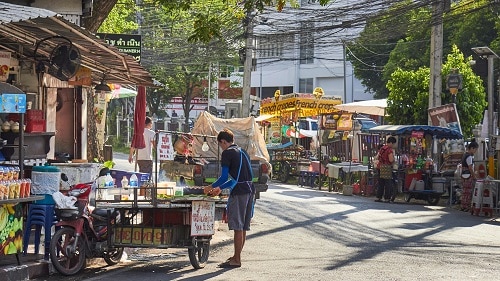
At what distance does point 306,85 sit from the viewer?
6469 centimetres

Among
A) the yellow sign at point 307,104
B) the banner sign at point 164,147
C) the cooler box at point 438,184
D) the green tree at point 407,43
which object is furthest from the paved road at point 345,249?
the green tree at point 407,43

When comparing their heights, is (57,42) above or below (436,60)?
below

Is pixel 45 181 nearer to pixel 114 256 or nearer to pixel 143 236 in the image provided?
pixel 143 236

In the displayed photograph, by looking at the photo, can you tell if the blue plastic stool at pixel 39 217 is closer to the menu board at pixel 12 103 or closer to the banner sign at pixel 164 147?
the menu board at pixel 12 103

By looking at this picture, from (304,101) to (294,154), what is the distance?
2142 mm

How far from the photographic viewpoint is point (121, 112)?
67.4 metres

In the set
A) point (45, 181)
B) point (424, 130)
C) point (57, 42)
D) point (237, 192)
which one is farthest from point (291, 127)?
point (45, 181)

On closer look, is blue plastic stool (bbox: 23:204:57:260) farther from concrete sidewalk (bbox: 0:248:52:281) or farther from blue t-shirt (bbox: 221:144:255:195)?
blue t-shirt (bbox: 221:144:255:195)

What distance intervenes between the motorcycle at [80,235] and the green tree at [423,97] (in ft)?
61.2

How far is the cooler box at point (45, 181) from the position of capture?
37.8ft

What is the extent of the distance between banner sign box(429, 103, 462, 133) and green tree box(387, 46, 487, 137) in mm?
2923

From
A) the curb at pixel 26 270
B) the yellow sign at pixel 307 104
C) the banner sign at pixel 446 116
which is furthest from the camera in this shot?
the yellow sign at pixel 307 104

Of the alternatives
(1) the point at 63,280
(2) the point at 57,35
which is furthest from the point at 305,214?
(1) the point at 63,280

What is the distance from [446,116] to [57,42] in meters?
13.9
